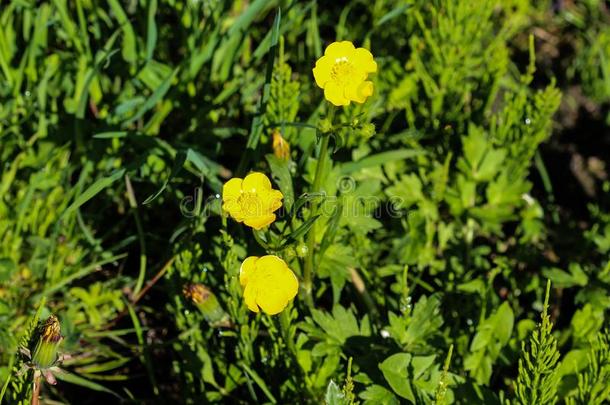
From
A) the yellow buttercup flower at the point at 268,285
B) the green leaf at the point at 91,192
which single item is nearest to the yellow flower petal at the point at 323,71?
the yellow buttercup flower at the point at 268,285

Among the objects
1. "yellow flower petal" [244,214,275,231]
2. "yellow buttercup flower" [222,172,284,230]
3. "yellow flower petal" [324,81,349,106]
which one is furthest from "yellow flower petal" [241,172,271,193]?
"yellow flower petal" [324,81,349,106]

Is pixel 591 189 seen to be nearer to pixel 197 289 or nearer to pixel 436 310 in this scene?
pixel 436 310

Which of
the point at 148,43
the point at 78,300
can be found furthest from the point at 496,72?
the point at 78,300

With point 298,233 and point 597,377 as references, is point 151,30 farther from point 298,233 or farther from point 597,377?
point 597,377

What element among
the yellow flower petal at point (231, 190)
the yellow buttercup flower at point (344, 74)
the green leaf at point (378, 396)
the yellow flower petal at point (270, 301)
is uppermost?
the yellow buttercup flower at point (344, 74)

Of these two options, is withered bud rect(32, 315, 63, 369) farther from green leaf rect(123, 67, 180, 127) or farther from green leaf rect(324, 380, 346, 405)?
green leaf rect(123, 67, 180, 127)

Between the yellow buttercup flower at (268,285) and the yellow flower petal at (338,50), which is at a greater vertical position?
the yellow flower petal at (338,50)

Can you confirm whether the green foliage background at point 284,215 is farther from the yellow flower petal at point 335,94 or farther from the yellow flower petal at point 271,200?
the yellow flower petal at point 335,94
